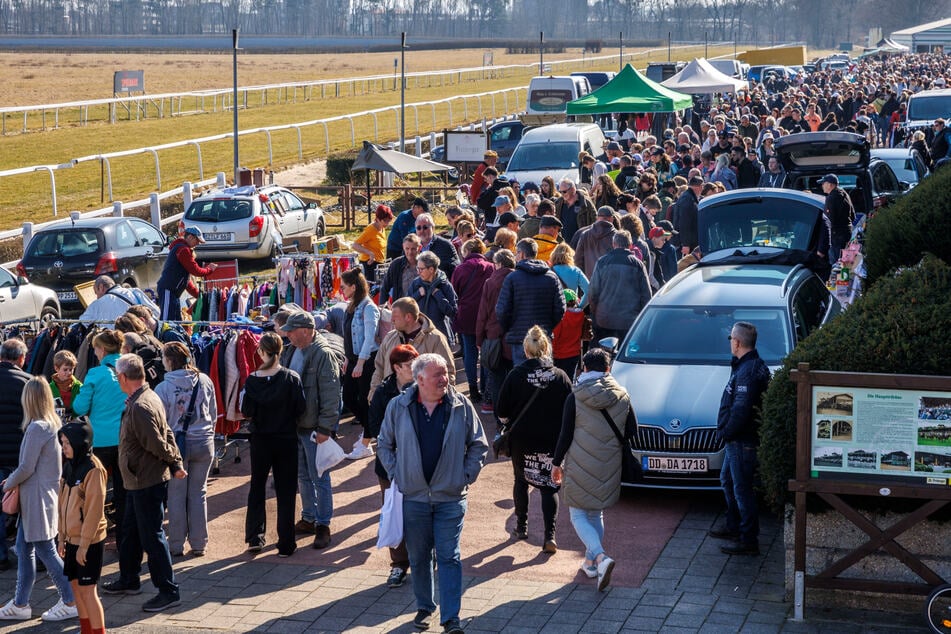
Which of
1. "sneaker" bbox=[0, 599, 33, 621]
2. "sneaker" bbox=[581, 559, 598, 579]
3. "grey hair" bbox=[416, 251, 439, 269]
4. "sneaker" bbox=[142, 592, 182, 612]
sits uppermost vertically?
"grey hair" bbox=[416, 251, 439, 269]

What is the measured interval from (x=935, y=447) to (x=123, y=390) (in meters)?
5.35

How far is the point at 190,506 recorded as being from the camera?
375 inches

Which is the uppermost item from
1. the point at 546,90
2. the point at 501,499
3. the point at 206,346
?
the point at 546,90

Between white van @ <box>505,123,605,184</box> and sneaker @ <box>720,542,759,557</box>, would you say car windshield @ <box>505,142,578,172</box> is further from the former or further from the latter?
sneaker @ <box>720,542,759,557</box>

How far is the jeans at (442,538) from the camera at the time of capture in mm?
7750

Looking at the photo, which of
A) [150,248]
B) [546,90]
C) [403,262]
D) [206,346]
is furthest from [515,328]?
[546,90]

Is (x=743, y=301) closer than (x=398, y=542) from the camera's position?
No

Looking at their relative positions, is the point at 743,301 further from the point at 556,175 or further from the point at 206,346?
the point at 556,175

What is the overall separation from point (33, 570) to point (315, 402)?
233 cm

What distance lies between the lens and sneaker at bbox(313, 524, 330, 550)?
964 cm

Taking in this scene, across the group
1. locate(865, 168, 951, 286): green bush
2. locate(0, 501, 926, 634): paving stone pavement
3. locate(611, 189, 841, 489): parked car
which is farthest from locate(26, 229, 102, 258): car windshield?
locate(865, 168, 951, 286): green bush

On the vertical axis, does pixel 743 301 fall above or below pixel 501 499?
above

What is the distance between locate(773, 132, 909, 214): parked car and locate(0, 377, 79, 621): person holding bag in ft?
46.3

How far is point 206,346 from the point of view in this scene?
1140 centimetres
